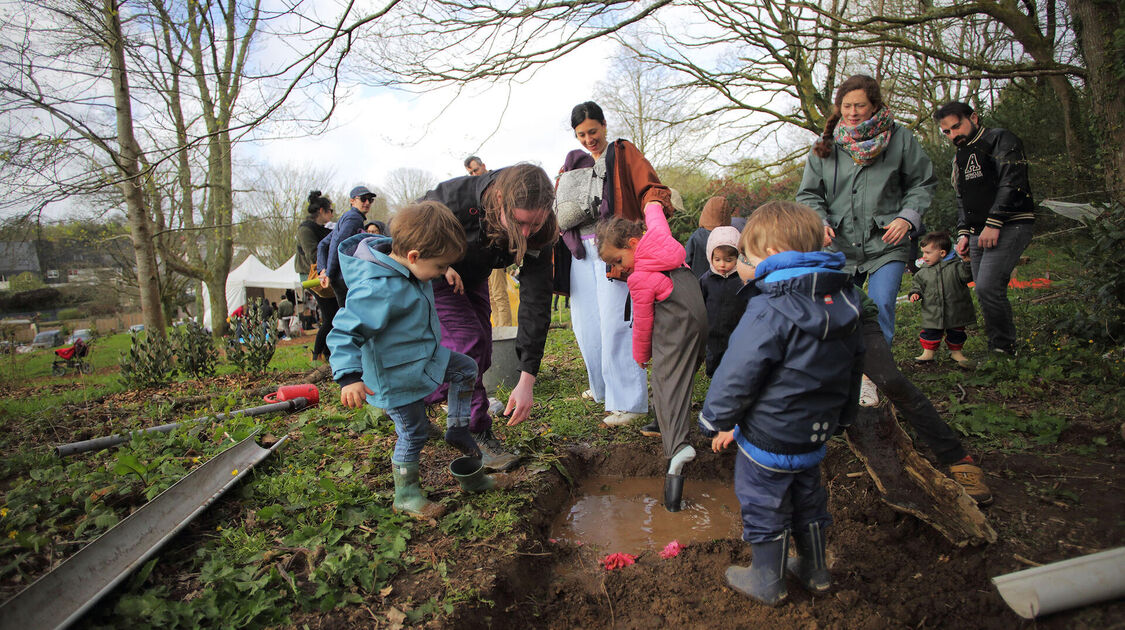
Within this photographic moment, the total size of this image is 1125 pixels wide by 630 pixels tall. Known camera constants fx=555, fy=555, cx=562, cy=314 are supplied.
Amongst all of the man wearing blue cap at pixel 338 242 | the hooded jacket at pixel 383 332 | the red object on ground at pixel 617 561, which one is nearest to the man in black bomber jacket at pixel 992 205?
the red object on ground at pixel 617 561

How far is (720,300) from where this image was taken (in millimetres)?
3680

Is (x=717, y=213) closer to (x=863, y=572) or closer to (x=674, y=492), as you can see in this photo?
(x=674, y=492)

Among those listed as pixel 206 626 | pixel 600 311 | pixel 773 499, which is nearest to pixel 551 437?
pixel 600 311

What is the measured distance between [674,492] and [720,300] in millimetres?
1392

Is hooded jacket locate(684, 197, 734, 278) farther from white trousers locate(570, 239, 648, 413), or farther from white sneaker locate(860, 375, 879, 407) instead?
white sneaker locate(860, 375, 879, 407)

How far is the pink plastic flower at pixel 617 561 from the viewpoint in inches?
94.0

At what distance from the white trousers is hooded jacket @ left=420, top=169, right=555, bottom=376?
1.94 ft

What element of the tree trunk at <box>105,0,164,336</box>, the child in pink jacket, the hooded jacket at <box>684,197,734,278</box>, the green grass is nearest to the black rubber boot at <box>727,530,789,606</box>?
the child in pink jacket

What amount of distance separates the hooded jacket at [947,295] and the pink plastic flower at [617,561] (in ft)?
13.2

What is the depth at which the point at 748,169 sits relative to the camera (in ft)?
38.7

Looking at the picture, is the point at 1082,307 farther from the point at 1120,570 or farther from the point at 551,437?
the point at 551,437

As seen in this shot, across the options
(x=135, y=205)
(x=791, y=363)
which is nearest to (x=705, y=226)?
(x=791, y=363)

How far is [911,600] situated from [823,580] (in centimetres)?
29

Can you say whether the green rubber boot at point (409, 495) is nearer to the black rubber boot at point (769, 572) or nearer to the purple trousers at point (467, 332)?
the purple trousers at point (467, 332)
